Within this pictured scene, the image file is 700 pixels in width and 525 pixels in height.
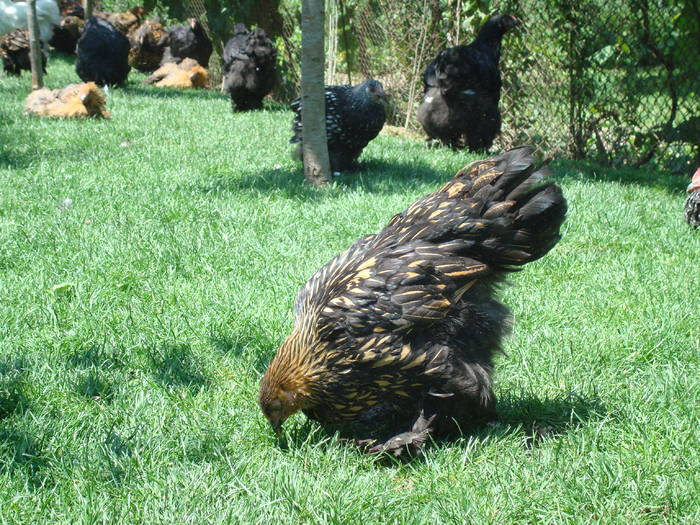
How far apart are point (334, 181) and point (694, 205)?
3.59m

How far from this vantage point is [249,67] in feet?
38.9

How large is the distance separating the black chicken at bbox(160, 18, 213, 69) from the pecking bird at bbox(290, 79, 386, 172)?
10.3 m

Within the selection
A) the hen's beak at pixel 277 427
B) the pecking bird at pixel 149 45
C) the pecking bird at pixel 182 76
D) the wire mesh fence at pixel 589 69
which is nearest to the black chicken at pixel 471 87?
the wire mesh fence at pixel 589 69

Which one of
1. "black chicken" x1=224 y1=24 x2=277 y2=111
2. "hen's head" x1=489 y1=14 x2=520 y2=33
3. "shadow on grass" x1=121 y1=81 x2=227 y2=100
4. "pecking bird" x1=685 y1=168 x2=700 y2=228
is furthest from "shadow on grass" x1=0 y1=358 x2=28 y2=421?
"shadow on grass" x1=121 y1=81 x2=227 y2=100

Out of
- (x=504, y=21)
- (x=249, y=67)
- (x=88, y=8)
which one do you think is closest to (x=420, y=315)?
(x=504, y=21)

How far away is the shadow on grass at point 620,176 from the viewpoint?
25.8ft

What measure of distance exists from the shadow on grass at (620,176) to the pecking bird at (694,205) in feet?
5.50

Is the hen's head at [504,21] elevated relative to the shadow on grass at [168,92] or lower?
elevated

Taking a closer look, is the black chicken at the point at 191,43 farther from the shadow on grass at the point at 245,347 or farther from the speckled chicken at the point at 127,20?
the shadow on grass at the point at 245,347

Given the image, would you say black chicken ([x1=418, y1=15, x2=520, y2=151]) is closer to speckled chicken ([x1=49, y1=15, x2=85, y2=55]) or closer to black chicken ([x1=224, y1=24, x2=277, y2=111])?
black chicken ([x1=224, y1=24, x2=277, y2=111])

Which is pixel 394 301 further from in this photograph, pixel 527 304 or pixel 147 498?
pixel 527 304

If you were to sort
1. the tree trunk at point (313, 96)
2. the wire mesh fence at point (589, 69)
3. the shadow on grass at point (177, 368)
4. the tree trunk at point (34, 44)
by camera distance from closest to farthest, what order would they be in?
the shadow on grass at point (177, 368), the tree trunk at point (313, 96), the wire mesh fence at point (589, 69), the tree trunk at point (34, 44)

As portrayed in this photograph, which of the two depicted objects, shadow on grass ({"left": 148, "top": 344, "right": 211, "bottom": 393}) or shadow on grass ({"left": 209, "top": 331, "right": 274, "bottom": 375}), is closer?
shadow on grass ({"left": 148, "top": 344, "right": 211, "bottom": 393})

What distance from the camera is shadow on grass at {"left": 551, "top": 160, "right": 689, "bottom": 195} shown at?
25.8 ft
